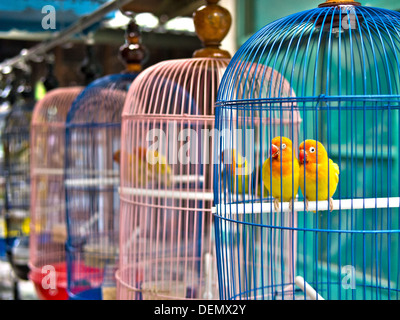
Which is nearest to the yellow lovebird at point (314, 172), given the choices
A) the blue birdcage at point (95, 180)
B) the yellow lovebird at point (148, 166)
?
the yellow lovebird at point (148, 166)

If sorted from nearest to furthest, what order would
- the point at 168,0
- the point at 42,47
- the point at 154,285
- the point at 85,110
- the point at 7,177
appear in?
the point at 154,285
the point at 85,110
the point at 168,0
the point at 42,47
the point at 7,177

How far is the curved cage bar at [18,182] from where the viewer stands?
302 centimetres

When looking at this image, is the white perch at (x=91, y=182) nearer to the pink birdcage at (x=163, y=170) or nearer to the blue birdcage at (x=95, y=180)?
the blue birdcage at (x=95, y=180)

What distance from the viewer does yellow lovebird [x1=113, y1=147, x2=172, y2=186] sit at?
167 centimetres

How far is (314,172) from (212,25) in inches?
26.1

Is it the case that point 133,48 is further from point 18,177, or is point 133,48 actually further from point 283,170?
point 18,177

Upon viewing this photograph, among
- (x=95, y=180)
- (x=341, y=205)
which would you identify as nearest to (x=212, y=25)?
(x=341, y=205)

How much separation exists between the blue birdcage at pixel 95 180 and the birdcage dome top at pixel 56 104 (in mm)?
198
